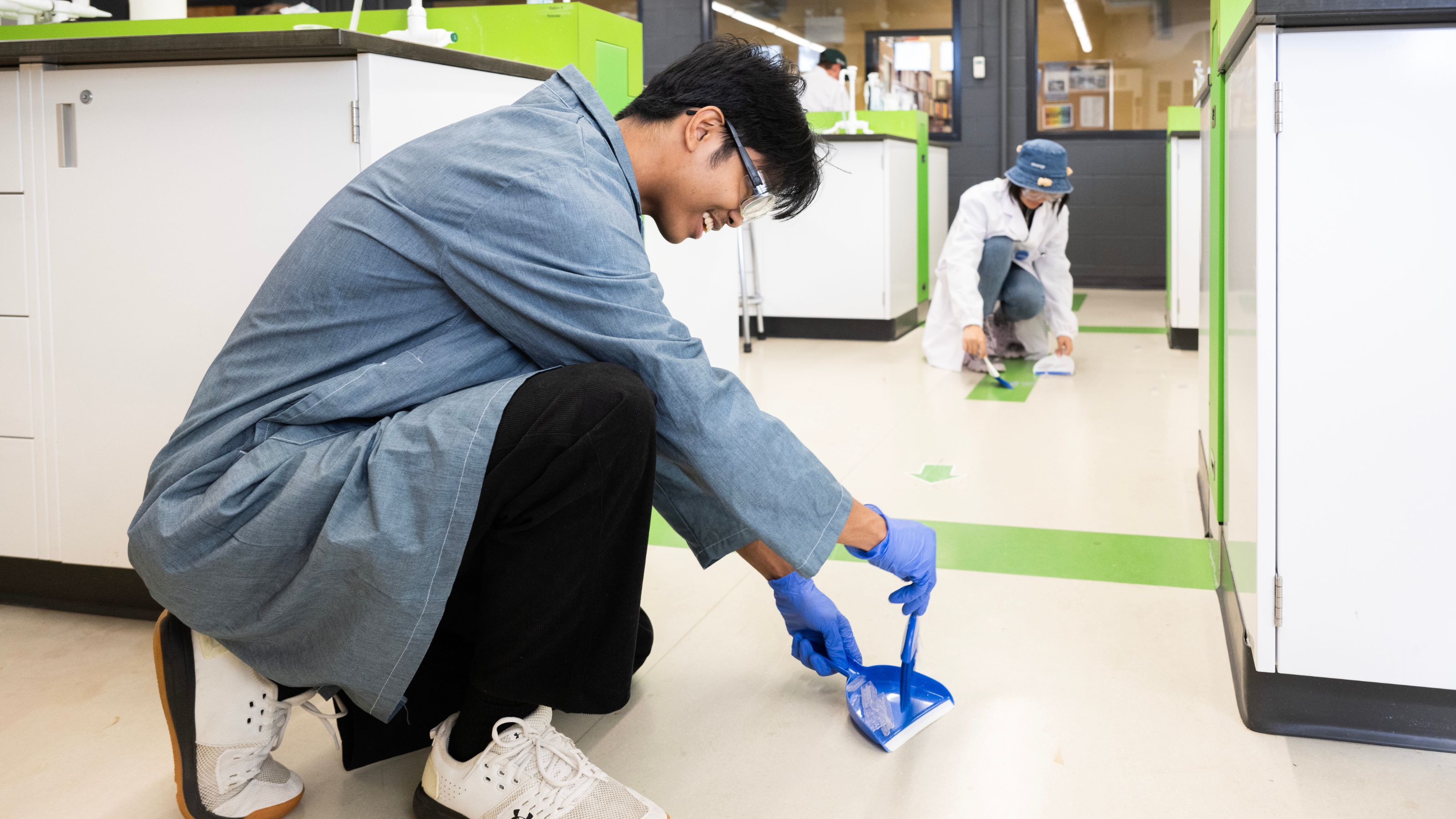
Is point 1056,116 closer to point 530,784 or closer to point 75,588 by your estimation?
point 75,588

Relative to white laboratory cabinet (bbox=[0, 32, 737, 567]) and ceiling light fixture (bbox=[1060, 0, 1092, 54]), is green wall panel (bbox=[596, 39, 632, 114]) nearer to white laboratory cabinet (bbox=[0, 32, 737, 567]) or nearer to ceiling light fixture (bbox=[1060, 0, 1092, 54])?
white laboratory cabinet (bbox=[0, 32, 737, 567])

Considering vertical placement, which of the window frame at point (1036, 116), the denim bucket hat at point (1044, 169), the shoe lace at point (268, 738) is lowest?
the shoe lace at point (268, 738)

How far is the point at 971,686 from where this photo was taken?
145cm

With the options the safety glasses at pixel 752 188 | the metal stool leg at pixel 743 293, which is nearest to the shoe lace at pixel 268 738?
the safety glasses at pixel 752 188

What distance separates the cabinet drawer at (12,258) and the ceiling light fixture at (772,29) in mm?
6207

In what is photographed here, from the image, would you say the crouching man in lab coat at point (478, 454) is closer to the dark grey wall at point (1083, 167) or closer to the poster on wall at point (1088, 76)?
the dark grey wall at point (1083, 167)

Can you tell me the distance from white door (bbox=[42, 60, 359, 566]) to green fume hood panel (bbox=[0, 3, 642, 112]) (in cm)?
98

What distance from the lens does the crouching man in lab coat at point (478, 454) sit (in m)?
1.00

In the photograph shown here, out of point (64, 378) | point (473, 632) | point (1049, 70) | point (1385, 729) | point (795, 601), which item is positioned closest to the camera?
point (473, 632)

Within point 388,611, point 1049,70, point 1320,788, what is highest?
point 1049,70

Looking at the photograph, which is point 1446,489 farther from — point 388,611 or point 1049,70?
point 1049,70

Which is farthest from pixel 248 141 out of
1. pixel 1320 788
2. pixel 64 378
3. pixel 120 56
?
pixel 1320 788

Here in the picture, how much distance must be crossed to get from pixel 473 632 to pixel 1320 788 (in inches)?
36.2

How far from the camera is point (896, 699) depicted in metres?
1.37
